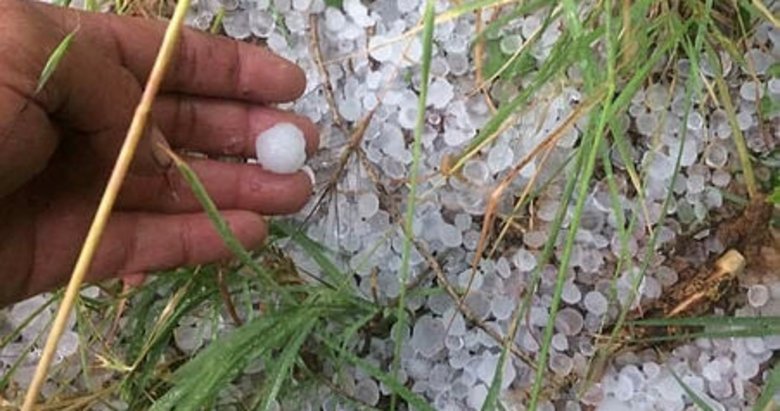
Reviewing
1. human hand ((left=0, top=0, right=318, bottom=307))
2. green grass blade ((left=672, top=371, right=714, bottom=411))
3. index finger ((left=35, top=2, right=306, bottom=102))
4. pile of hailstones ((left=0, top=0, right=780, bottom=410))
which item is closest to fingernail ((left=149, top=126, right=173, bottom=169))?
human hand ((left=0, top=0, right=318, bottom=307))

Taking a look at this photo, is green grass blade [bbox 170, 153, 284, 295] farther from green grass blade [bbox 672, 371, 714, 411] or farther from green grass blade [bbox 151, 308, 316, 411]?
green grass blade [bbox 672, 371, 714, 411]

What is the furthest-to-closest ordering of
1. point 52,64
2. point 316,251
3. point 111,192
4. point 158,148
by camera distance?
point 316,251 < point 158,148 < point 52,64 < point 111,192

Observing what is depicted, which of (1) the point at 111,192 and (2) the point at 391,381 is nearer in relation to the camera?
(1) the point at 111,192

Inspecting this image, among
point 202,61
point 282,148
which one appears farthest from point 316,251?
point 202,61

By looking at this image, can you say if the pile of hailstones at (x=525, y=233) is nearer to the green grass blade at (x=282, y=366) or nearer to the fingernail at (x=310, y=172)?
the fingernail at (x=310, y=172)

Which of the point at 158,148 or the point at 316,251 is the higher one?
the point at 158,148

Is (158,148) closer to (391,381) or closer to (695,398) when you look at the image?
(391,381)
